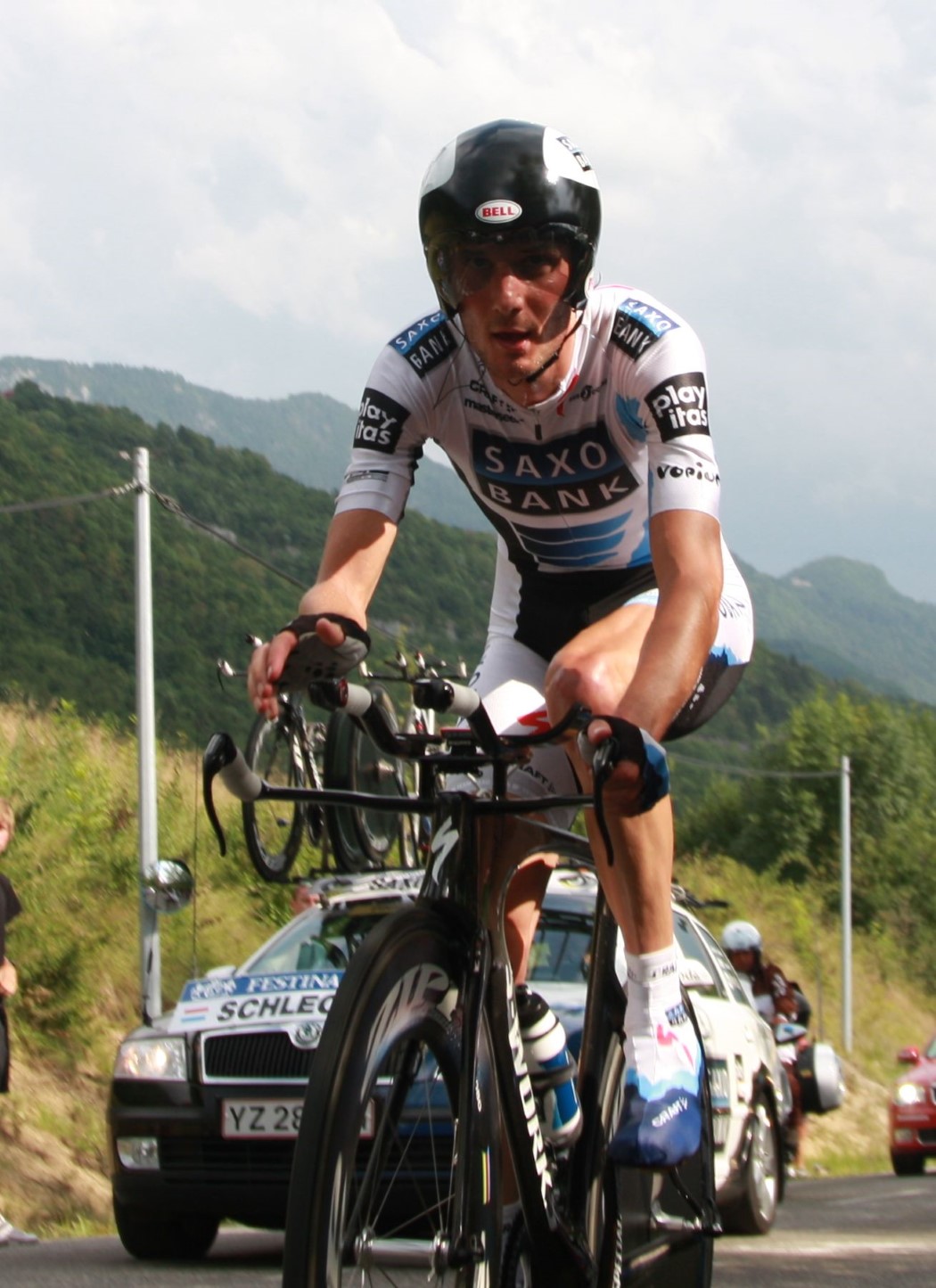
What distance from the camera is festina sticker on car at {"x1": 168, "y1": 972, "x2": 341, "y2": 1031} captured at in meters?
8.22

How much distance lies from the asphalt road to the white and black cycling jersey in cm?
318

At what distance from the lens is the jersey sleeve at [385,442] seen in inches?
169

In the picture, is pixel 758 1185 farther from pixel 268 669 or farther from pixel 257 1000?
pixel 268 669

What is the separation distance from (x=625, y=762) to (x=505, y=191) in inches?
48.2

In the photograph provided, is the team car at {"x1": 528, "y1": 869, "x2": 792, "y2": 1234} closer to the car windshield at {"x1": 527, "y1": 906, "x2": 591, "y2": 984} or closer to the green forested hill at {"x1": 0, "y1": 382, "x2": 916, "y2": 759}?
the car windshield at {"x1": 527, "y1": 906, "x2": 591, "y2": 984}

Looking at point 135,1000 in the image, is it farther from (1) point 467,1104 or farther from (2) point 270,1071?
(1) point 467,1104

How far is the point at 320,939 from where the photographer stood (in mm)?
9133

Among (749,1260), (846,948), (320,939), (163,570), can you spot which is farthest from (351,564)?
(846,948)

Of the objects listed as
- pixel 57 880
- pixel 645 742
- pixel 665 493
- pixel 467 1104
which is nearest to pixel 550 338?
pixel 665 493

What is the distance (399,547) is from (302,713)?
144ft

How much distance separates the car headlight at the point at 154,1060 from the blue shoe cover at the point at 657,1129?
451cm

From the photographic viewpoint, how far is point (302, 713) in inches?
520

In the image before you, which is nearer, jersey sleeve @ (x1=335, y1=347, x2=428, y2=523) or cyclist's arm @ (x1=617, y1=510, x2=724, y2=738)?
cyclist's arm @ (x1=617, y1=510, x2=724, y2=738)

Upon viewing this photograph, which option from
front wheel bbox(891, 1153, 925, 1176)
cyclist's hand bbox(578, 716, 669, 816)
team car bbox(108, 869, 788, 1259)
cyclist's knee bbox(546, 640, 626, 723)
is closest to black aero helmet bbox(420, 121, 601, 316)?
cyclist's knee bbox(546, 640, 626, 723)
